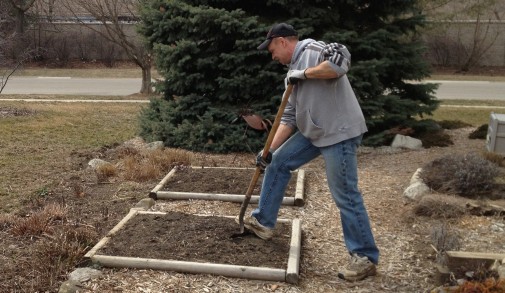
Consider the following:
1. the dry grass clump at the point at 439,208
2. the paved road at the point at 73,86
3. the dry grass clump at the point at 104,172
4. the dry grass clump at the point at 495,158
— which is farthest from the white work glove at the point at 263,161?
the paved road at the point at 73,86

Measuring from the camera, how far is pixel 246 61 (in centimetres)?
810

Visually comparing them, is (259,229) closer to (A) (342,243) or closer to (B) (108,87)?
(A) (342,243)

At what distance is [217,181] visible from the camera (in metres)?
6.20

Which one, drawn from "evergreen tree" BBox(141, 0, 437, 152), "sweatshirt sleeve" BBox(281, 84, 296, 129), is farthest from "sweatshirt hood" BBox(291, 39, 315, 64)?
"evergreen tree" BBox(141, 0, 437, 152)

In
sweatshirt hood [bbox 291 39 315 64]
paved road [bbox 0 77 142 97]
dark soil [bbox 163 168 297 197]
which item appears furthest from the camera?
paved road [bbox 0 77 142 97]

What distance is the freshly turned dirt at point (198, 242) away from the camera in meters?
4.18

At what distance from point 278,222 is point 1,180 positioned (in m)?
3.74

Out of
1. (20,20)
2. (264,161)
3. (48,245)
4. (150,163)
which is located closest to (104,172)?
(150,163)

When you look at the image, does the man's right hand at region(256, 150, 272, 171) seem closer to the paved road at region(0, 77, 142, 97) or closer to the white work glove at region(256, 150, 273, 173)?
the white work glove at region(256, 150, 273, 173)

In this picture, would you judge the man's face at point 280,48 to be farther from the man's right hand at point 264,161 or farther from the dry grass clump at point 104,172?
the dry grass clump at point 104,172

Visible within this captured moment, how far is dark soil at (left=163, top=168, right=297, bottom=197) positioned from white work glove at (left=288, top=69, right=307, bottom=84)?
214cm

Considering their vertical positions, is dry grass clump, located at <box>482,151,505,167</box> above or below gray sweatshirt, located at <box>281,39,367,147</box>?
below

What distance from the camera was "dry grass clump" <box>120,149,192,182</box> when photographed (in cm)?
666

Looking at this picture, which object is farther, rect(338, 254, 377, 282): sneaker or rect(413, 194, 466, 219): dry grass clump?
rect(413, 194, 466, 219): dry grass clump
